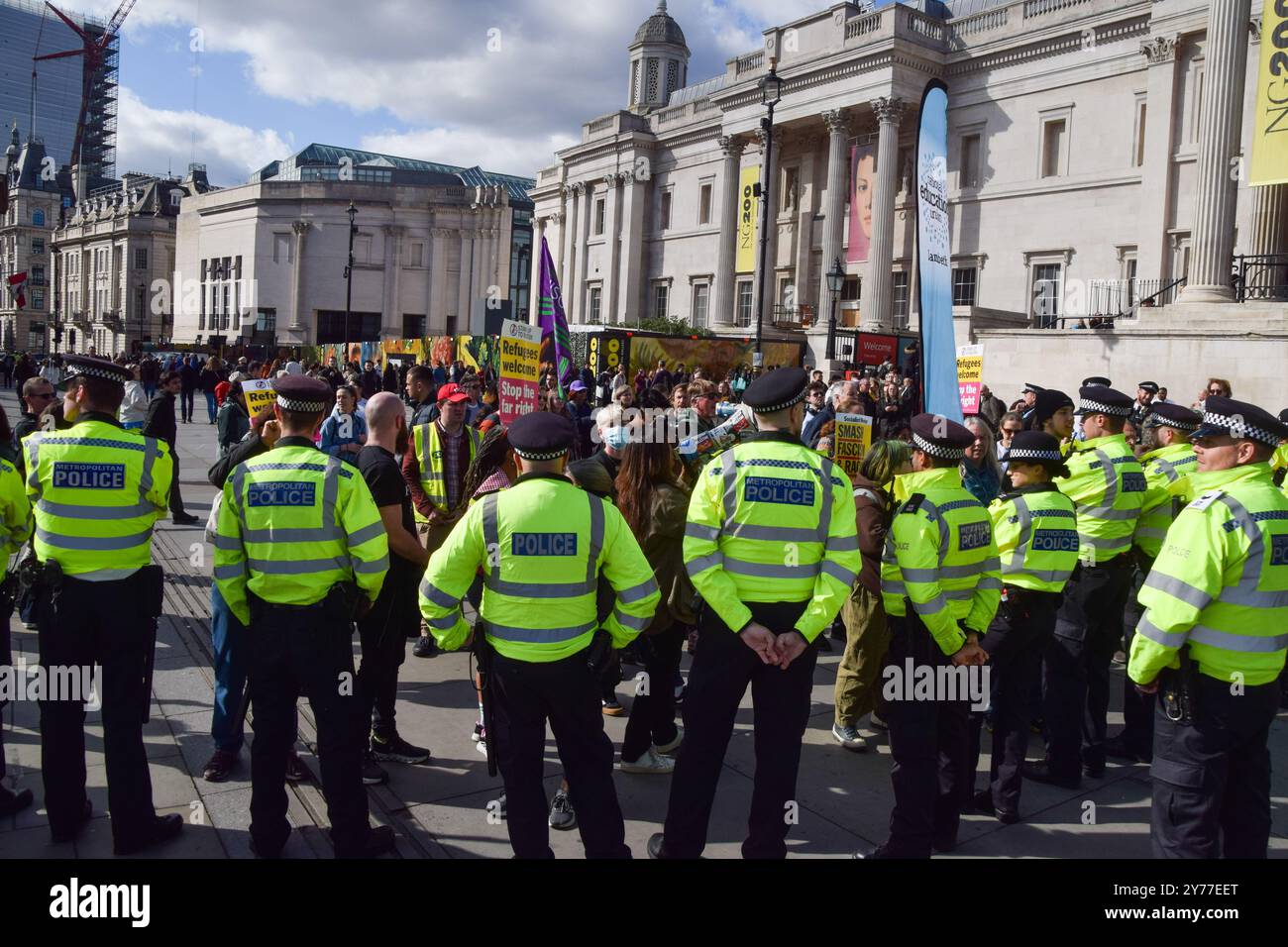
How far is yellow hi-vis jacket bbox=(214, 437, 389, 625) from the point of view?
3.92 meters

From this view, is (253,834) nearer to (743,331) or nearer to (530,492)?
(530,492)

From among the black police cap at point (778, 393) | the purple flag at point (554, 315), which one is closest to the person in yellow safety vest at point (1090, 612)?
the black police cap at point (778, 393)

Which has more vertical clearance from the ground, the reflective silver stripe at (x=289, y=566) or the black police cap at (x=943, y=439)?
the black police cap at (x=943, y=439)

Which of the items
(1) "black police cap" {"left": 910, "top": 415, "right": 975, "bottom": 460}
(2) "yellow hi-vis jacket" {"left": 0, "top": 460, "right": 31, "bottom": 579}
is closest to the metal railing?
(1) "black police cap" {"left": 910, "top": 415, "right": 975, "bottom": 460}

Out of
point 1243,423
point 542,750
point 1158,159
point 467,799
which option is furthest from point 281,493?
A: point 1158,159

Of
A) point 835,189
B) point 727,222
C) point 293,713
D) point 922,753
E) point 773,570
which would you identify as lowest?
point 922,753

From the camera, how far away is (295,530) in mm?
3924

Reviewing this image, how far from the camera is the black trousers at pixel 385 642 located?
5.01 meters

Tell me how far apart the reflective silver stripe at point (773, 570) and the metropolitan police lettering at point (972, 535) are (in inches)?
34.6

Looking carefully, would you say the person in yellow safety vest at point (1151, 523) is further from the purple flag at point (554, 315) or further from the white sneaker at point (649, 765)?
the purple flag at point (554, 315)

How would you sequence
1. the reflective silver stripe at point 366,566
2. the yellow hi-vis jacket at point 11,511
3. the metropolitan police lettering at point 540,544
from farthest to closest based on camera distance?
the yellow hi-vis jacket at point 11,511 → the reflective silver stripe at point 366,566 → the metropolitan police lettering at point 540,544

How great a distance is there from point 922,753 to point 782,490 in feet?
4.64

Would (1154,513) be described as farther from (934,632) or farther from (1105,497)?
(934,632)
